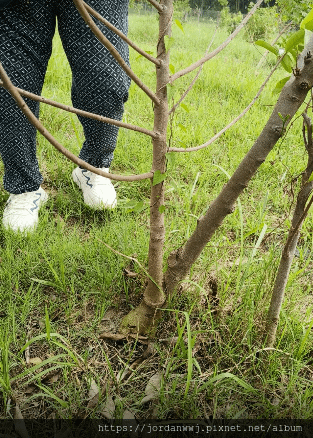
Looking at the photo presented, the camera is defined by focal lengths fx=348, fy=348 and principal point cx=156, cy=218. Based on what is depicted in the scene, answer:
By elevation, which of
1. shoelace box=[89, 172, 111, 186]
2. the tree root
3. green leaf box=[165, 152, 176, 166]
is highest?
green leaf box=[165, 152, 176, 166]

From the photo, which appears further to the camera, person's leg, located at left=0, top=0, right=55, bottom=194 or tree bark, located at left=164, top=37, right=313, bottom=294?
person's leg, located at left=0, top=0, right=55, bottom=194

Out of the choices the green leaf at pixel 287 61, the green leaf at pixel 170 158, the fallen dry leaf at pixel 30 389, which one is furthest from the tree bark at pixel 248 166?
the fallen dry leaf at pixel 30 389

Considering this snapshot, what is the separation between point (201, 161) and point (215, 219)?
1.25 meters

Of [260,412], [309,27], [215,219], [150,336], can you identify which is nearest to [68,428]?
[150,336]

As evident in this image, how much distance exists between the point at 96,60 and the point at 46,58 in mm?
262

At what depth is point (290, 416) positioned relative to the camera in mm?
911

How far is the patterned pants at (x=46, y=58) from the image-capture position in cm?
127

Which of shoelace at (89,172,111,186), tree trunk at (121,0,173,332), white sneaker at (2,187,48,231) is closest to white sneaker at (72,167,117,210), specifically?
shoelace at (89,172,111,186)

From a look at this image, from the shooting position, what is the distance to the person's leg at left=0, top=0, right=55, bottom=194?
126 cm

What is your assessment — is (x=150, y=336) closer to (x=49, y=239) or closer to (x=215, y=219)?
(x=215, y=219)

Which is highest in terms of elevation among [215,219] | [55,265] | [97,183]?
[215,219]

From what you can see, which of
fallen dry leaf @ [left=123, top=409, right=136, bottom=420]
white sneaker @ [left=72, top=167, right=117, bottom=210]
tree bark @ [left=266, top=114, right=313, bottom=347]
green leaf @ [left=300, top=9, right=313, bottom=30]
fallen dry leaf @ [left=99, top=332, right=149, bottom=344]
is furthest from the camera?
white sneaker @ [left=72, top=167, right=117, bottom=210]

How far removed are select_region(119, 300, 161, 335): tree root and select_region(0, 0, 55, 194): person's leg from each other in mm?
842

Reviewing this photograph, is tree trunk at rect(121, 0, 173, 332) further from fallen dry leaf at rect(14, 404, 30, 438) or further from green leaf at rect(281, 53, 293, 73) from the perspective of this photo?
fallen dry leaf at rect(14, 404, 30, 438)
